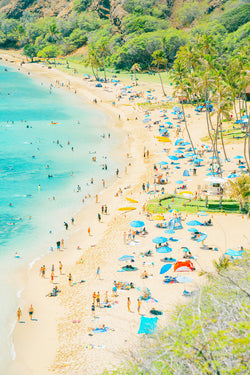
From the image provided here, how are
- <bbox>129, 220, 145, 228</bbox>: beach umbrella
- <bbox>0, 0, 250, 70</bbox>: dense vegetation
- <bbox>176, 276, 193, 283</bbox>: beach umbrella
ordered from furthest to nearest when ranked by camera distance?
<bbox>0, 0, 250, 70</bbox>: dense vegetation → <bbox>129, 220, 145, 228</bbox>: beach umbrella → <bbox>176, 276, 193, 283</bbox>: beach umbrella

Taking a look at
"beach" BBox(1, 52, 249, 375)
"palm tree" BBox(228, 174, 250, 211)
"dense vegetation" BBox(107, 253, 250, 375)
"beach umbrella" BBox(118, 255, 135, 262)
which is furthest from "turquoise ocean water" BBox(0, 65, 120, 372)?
"palm tree" BBox(228, 174, 250, 211)

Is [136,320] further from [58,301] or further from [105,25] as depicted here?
[105,25]

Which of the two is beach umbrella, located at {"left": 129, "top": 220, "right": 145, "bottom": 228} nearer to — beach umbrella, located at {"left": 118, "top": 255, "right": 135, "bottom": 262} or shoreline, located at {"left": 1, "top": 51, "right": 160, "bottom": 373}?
beach umbrella, located at {"left": 118, "top": 255, "right": 135, "bottom": 262}

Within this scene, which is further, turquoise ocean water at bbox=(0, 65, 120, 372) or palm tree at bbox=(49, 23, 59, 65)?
palm tree at bbox=(49, 23, 59, 65)

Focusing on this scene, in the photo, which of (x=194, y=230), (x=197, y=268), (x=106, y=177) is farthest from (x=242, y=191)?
(x=106, y=177)

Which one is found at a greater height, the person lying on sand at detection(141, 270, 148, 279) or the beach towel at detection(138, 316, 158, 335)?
the beach towel at detection(138, 316, 158, 335)

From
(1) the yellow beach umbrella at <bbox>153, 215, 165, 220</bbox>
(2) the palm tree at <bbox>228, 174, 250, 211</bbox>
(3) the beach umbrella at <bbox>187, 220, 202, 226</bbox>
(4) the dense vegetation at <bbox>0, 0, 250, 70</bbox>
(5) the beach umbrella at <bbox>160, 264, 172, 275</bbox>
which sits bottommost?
(5) the beach umbrella at <bbox>160, 264, 172, 275</bbox>

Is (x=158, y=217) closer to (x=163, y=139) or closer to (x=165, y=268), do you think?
(x=165, y=268)
